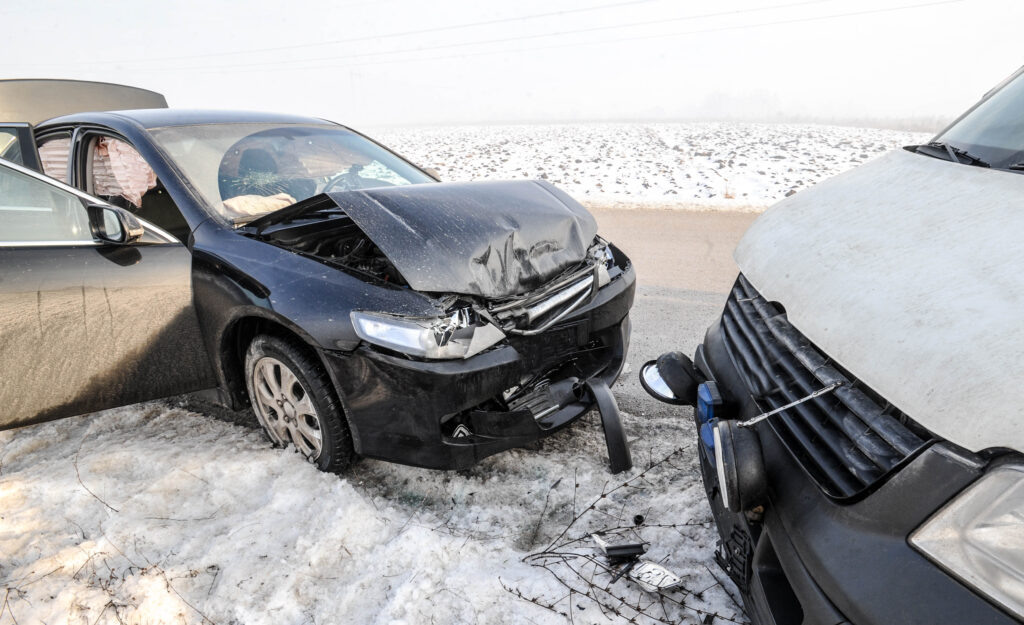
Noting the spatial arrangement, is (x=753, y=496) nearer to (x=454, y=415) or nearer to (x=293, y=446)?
(x=454, y=415)

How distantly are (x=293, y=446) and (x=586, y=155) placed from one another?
16257mm

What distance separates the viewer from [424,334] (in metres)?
2.20

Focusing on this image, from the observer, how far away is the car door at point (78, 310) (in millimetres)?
2557

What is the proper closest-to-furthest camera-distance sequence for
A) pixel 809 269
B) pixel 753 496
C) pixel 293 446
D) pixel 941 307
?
pixel 941 307 < pixel 753 496 < pixel 809 269 < pixel 293 446

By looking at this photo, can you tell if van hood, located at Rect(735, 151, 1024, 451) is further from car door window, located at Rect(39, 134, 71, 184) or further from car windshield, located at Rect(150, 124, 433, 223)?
car door window, located at Rect(39, 134, 71, 184)

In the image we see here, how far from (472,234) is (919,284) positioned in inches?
66.4

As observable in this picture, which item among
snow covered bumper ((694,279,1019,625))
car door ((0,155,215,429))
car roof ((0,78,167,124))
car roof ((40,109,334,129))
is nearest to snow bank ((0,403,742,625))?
car door ((0,155,215,429))

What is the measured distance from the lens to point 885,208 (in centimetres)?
180

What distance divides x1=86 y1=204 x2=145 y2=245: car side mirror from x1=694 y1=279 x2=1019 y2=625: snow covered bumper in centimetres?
263

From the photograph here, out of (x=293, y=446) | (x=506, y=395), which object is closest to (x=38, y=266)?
(x=293, y=446)

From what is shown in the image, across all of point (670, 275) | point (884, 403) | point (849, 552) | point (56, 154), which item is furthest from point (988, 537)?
point (56, 154)

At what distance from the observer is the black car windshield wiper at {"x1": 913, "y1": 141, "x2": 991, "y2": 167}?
6.46ft

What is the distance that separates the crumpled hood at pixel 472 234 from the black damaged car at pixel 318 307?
1 centimetres

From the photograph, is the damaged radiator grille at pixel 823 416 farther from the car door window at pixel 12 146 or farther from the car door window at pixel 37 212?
the car door window at pixel 12 146
